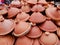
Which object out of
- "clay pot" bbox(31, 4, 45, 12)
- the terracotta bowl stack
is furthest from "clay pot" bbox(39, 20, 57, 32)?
"clay pot" bbox(31, 4, 45, 12)

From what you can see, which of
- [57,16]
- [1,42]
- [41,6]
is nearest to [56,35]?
[57,16]

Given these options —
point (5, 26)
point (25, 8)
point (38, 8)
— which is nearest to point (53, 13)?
point (38, 8)

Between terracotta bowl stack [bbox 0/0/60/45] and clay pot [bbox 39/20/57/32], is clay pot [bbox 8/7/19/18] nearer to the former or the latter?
terracotta bowl stack [bbox 0/0/60/45]

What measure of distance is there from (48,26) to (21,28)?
0.62ft

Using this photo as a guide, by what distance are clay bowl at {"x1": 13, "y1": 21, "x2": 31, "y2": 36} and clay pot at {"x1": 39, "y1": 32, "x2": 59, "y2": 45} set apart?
0.37 feet

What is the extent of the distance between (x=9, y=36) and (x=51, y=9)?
0.39 m

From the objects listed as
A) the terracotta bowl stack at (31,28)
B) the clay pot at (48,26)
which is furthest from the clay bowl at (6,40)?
the clay pot at (48,26)

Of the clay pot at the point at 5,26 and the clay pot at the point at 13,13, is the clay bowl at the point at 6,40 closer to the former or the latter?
the clay pot at the point at 5,26

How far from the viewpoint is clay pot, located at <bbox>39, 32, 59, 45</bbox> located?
0.79m

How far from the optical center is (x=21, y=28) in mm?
808

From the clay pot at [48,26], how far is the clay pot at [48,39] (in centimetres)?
4

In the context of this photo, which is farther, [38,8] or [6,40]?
[38,8]

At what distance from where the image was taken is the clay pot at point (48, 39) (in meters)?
0.79

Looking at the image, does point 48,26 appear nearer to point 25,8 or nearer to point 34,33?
point 34,33
